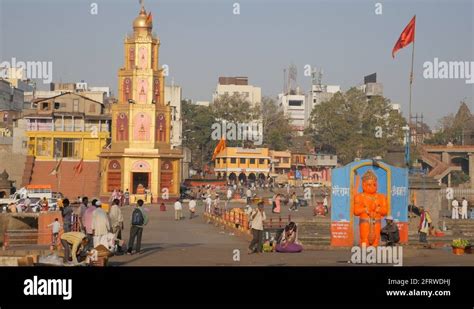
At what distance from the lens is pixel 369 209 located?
24672mm

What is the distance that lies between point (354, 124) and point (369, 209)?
A: 9143 cm

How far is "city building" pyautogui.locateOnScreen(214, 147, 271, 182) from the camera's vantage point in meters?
103

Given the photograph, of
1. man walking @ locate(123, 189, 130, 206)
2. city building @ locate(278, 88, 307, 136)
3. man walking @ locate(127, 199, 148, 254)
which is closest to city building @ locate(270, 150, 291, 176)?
city building @ locate(278, 88, 307, 136)

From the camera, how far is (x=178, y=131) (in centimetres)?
10475

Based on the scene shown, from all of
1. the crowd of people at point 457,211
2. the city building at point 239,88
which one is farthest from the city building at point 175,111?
the crowd of people at point 457,211

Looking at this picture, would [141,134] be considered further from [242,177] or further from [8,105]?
[242,177]

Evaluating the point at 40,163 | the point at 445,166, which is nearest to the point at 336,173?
the point at 40,163

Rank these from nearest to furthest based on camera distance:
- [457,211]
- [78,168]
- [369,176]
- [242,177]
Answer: [369,176] < [457,211] < [78,168] < [242,177]

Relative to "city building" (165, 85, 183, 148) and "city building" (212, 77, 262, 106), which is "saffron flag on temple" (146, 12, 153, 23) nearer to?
"city building" (165, 85, 183, 148)

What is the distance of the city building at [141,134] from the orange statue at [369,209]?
137 ft

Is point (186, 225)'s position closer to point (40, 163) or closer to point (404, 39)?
point (404, 39)

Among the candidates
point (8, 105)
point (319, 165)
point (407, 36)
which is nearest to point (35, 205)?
point (407, 36)

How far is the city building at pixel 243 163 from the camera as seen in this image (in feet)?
337
